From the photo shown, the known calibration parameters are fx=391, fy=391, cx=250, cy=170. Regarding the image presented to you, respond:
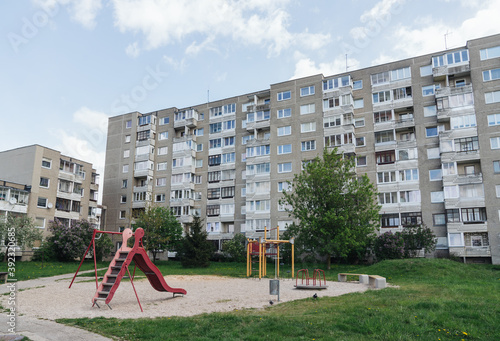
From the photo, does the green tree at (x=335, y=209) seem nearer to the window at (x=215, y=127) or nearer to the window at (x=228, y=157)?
the window at (x=228, y=157)

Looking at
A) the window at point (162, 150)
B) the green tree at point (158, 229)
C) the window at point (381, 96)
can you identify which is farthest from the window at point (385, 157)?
the window at point (162, 150)

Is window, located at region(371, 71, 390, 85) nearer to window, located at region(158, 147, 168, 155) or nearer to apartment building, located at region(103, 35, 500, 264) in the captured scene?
apartment building, located at region(103, 35, 500, 264)

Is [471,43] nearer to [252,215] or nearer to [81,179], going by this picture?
[252,215]

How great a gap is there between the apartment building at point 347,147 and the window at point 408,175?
12 centimetres

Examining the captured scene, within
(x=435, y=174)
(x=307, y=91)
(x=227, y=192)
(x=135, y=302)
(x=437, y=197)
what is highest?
(x=307, y=91)

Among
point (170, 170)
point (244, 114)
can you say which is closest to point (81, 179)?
point (170, 170)

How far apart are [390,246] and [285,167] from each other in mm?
19589

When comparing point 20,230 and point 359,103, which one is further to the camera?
point 359,103

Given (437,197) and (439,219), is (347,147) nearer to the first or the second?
(437,197)

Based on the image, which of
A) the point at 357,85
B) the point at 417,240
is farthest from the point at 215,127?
the point at 417,240

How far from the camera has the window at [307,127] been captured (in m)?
56.1

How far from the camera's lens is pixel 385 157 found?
51250 mm

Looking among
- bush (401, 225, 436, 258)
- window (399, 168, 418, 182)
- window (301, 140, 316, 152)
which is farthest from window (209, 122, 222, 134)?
bush (401, 225, 436, 258)

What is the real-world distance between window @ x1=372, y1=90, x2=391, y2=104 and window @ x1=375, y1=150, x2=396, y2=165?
23.7 feet
